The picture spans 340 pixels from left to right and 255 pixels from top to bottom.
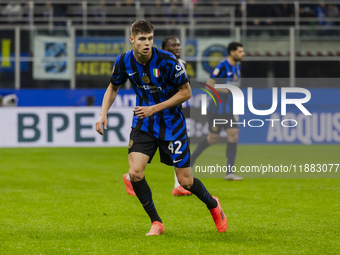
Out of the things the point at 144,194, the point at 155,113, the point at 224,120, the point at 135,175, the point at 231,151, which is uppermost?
the point at 155,113

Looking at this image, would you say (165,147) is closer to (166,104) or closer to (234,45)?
(166,104)

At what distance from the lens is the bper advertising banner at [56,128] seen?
1388 centimetres

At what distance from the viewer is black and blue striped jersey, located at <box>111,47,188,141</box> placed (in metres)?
5.74

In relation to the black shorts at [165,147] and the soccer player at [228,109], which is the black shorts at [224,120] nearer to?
the soccer player at [228,109]

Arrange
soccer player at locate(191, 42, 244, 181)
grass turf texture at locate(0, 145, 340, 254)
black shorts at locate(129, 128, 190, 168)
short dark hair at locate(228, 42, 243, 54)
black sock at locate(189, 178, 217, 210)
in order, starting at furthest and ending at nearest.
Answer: short dark hair at locate(228, 42, 243, 54) → soccer player at locate(191, 42, 244, 181) → black sock at locate(189, 178, 217, 210) → black shorts at locate(129, 128, 190, 168) → grass turf texture at locate(0, 145, 340, 254)

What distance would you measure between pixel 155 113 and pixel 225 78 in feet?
15.7

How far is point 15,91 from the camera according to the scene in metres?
18.9

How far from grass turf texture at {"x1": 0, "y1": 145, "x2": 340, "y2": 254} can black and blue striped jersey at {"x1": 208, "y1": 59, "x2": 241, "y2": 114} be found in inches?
46.0

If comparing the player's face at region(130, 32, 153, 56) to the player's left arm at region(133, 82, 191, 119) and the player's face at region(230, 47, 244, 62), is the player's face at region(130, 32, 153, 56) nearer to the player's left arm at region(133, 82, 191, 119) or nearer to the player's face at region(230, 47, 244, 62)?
the player's left arm at region(133, 82, 191, 119)

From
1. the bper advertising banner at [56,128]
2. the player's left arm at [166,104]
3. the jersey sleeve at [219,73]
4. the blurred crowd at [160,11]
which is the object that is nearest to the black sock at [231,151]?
the jersey sleeve at [219,73]

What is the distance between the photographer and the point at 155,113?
5879mm

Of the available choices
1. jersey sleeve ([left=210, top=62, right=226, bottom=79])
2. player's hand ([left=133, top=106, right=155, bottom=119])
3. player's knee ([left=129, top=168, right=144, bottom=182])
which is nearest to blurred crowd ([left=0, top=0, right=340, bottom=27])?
jersey sleeve ([left=210, top=62, right=226, bottom=79])

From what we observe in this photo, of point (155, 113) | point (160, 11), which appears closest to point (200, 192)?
point (155, 113)

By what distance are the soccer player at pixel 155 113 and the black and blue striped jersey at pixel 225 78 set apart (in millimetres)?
4557
